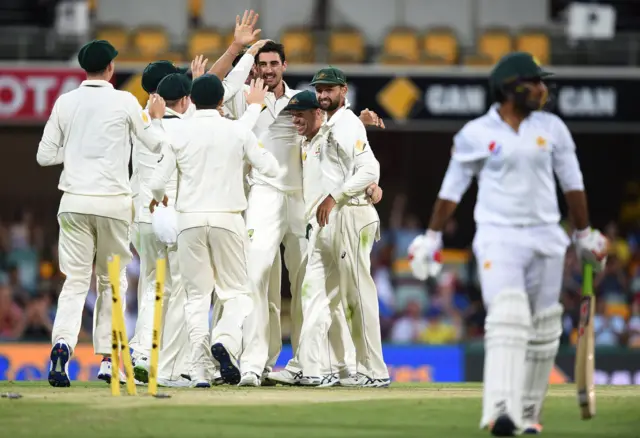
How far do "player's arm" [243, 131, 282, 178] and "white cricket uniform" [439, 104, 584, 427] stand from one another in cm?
245

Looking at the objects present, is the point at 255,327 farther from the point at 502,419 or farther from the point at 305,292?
the point at 502,419

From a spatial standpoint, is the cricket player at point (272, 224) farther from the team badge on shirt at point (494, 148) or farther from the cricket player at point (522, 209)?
the team badge on shirt at point (494, 148)

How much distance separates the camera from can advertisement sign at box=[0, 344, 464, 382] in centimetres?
1622

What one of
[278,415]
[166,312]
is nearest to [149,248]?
[166,312]

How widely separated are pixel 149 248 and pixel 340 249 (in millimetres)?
1416

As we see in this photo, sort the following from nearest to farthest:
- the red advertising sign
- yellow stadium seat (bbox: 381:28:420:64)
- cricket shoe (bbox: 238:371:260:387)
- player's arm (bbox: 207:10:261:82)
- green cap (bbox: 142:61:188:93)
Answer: cricket shoe (bbox: 238:371:260:387), green cap (bbox: 142:61:188:93), player's arm (bbox: 207:10:261:82), the red advertising sign, yellow stadium seat (bbox: 381:28:420:64)

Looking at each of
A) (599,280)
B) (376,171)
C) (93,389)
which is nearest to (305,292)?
(376,171)

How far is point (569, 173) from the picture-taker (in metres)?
7.49

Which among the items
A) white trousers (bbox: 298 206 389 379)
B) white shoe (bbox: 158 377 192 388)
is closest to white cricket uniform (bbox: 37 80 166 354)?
white shoe (bbox: 158 377 192 388)

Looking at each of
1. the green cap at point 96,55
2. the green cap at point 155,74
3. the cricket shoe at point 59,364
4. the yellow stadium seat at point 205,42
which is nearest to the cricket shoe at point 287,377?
the cricket shoe at point 59,364

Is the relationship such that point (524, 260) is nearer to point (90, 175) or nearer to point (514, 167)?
point (514, 167)

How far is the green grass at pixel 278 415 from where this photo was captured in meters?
7.20

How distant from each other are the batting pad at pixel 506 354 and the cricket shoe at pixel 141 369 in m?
3.67

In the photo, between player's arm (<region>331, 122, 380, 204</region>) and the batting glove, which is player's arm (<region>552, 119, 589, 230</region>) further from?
player's arm (<region>331, 122, 380, 204</region>)
